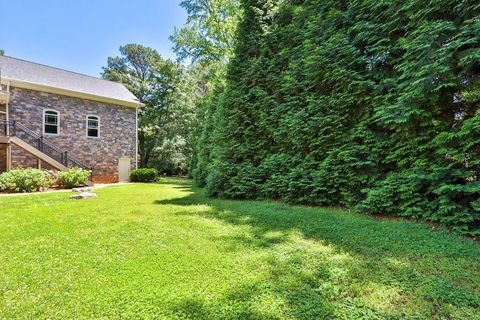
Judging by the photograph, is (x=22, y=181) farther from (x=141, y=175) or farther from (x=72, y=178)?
(x=141, y=175)

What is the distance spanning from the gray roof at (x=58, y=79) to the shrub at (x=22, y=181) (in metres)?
5.01

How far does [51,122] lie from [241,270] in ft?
47.7

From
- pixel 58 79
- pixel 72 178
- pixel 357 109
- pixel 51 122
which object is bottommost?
pixel 72 178

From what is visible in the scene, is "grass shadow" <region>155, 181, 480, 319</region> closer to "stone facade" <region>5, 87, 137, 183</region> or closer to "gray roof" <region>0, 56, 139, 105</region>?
"stone facade" <region>5, 87, 137, 183</region>

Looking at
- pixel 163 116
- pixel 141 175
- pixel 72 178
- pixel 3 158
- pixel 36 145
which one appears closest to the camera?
pixel 72 178

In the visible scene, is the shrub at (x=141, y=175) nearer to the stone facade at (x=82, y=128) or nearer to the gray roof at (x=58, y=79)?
the stone facade at (x=82, y=128)

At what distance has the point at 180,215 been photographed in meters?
4.93

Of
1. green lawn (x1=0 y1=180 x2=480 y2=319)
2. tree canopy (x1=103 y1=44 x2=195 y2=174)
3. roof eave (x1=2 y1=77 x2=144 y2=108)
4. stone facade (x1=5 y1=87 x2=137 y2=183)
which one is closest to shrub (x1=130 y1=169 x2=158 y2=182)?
stone facade (x1=5 y1=87 x2=137 y2=183)

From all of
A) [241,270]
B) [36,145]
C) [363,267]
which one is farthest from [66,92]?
[363,267]

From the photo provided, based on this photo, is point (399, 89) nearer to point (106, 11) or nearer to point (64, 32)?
point (106, 11)

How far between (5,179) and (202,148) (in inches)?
306

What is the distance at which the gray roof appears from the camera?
1214cm

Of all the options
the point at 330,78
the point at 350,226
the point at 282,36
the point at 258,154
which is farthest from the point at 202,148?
the point at 350,226

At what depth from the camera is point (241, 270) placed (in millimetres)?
2535
